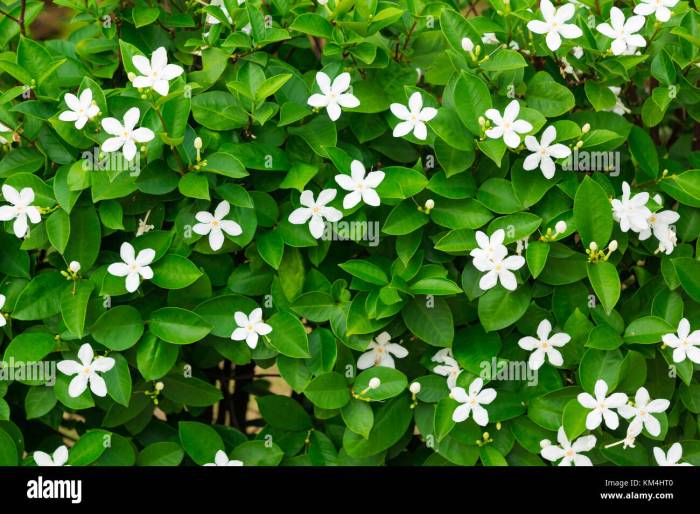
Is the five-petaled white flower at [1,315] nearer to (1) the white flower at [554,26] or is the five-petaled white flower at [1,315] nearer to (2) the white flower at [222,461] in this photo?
(2) the white flower at [222,461]

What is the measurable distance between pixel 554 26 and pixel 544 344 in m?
0.71

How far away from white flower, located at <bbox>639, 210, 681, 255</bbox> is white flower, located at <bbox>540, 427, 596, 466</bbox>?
46 centimetres

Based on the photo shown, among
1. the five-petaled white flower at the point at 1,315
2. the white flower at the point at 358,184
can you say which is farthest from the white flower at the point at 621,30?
the five-petaled white flower at the point at 1,315

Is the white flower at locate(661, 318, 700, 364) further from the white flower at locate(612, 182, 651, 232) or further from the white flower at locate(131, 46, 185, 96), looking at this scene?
the white flower at locate(131, 46, 185, 96)

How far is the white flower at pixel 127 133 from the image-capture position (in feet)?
5.75

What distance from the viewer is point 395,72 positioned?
2010 mm

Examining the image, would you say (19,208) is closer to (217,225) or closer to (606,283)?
(217,225)

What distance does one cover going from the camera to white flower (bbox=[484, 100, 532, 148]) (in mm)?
1799

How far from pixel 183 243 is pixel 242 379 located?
0.57 m

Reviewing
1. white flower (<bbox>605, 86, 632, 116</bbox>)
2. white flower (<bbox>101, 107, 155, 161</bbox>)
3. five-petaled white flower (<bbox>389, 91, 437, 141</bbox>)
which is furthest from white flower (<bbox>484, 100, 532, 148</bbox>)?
white flower (<bbox>101, 107, 155, 161</bbox>)

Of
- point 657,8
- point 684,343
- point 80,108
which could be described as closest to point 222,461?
point 80,108

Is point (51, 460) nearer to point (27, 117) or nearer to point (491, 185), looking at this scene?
point (27, 117)

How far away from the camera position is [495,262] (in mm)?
1812
